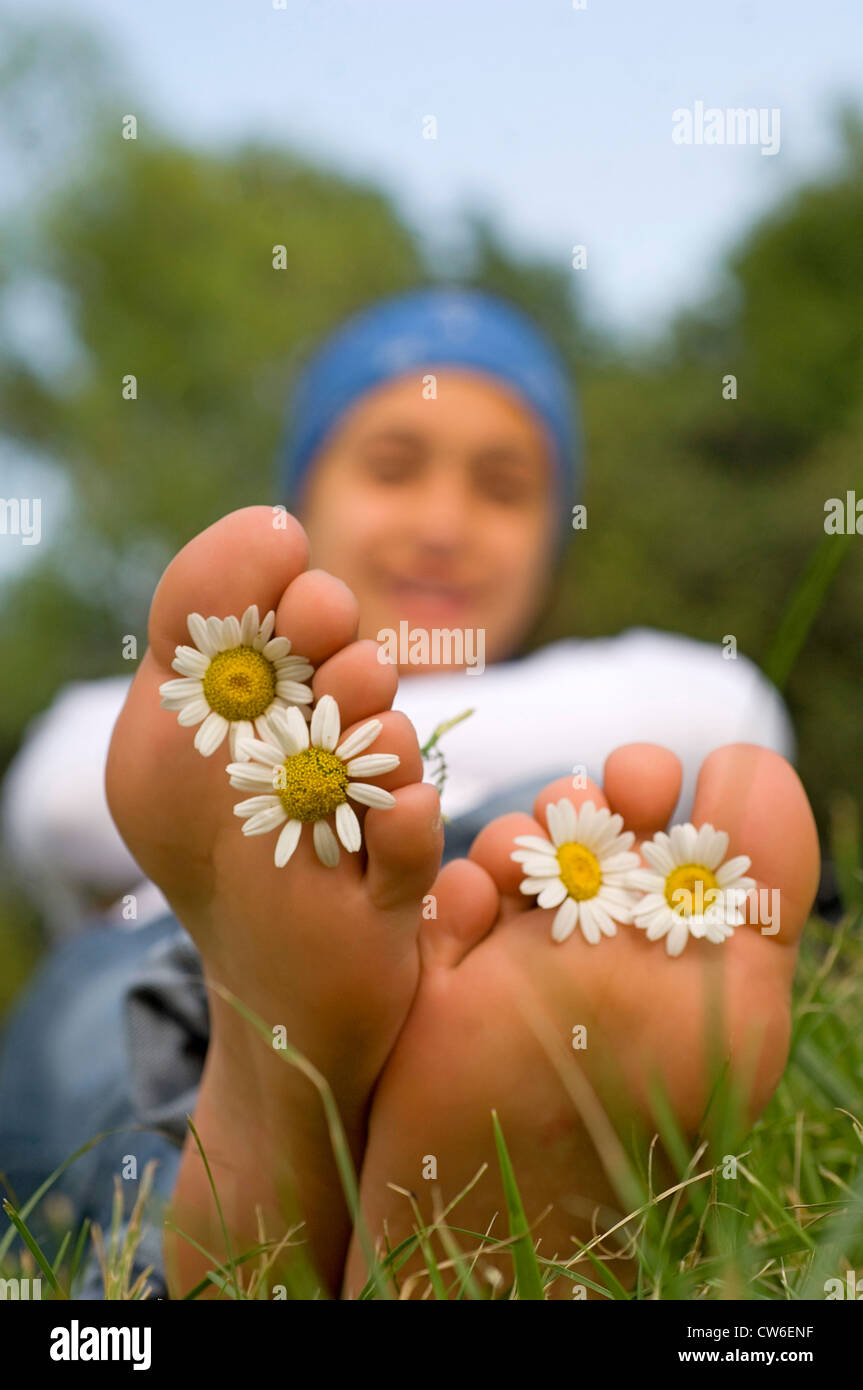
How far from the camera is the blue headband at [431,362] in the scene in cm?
125

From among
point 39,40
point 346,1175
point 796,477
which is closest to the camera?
point 346,1175

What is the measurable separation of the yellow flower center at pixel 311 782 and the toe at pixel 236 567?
0.04 metres

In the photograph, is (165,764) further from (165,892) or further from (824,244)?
(824,244)

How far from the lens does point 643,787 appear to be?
1.60ft

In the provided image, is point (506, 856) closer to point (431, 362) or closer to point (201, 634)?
point (201, 634)

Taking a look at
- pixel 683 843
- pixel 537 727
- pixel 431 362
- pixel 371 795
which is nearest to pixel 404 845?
pixel 371 795

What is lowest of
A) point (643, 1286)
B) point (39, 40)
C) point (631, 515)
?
point (643, 1286)

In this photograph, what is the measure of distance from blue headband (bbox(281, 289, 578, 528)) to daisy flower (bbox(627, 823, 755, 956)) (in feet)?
2.80

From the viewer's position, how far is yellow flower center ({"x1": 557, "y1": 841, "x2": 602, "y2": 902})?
481mm

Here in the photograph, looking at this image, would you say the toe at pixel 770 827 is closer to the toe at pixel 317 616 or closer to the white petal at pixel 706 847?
the white petal at pixel 706 847

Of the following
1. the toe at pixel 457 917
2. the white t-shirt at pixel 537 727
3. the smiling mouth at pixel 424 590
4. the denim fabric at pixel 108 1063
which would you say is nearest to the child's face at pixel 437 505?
the smiling mouth at pixel 424 590

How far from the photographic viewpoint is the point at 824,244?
5.11 m

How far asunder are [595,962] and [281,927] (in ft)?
0.41
